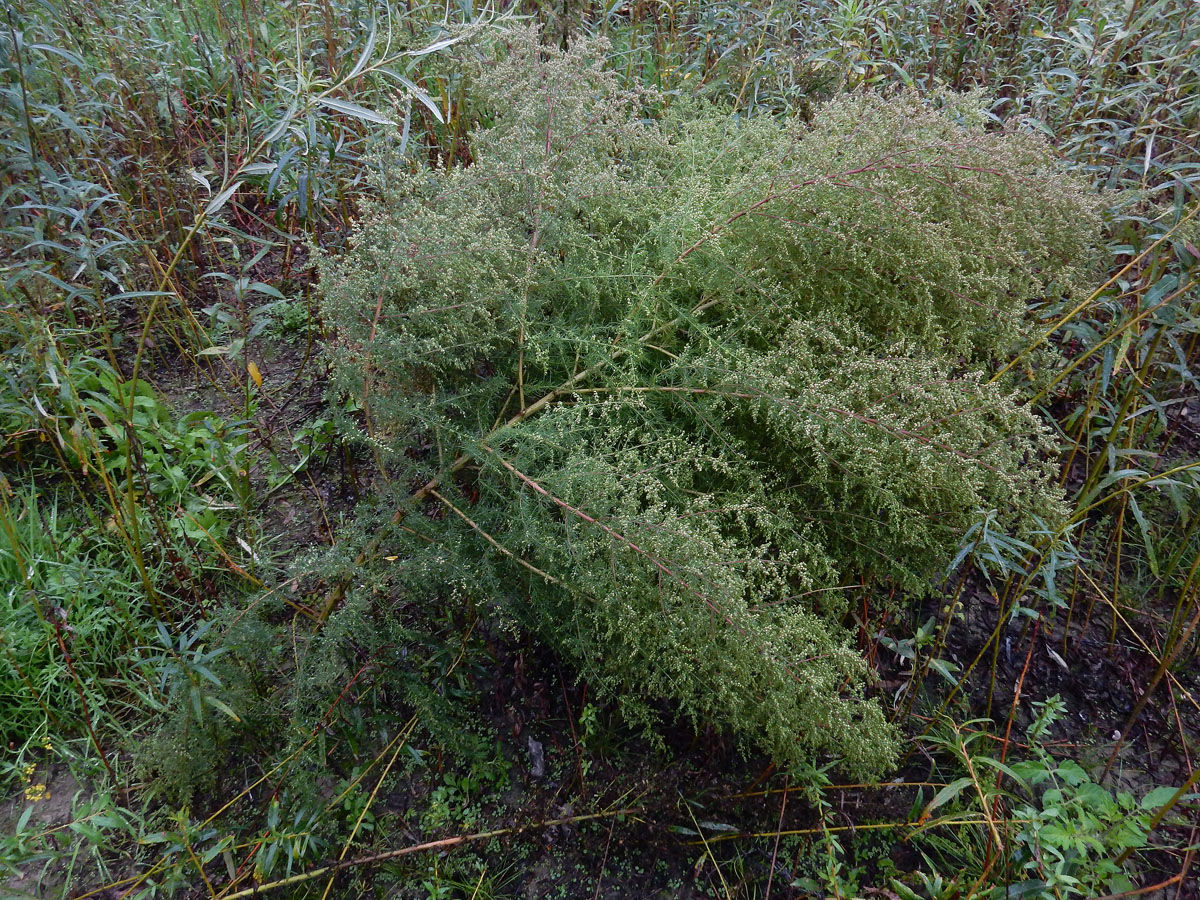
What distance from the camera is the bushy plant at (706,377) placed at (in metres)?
1.50

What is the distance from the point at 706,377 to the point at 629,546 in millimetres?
442

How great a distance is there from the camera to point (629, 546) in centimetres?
145

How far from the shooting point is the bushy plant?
59.2 inches

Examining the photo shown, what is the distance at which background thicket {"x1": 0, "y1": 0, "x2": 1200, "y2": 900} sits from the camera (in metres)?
1.56

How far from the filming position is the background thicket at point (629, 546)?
1.56 m

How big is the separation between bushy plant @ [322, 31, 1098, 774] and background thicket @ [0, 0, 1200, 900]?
1 cm

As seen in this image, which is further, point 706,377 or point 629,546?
point 706,377

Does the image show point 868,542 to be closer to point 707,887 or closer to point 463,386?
point 707,887

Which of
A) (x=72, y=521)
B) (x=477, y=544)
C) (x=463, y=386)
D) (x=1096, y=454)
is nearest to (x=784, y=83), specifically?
(x=1096, y=454)

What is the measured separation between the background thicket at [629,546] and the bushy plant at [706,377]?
14 millimetres

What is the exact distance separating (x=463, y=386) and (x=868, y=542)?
1.03m

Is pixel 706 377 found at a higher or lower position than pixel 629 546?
higher

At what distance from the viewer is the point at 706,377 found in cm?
167

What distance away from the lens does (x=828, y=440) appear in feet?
5.04
